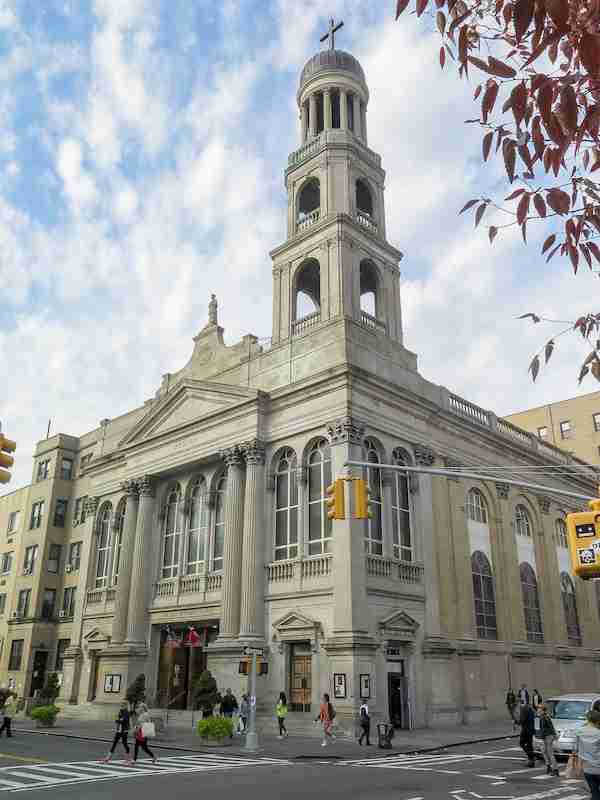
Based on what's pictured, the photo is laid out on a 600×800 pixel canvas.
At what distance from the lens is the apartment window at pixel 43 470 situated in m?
59.1

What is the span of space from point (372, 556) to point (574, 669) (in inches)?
817

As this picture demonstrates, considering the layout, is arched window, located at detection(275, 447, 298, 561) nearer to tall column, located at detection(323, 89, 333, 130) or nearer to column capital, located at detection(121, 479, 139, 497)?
column capital, located at detection(121, 479, 139, 497)

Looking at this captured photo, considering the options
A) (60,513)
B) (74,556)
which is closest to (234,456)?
(74,556)

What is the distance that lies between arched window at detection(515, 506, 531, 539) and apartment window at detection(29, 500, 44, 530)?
36310 millimetres

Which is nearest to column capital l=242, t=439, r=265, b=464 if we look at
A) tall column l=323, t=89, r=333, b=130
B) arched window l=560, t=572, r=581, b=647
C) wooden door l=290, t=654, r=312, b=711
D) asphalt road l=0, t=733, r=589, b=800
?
wooden door l=290, t=654, r=312, b=711

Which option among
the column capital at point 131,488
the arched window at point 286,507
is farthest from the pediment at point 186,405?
the arched window at point 286,507

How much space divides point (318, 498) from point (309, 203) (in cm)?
2087

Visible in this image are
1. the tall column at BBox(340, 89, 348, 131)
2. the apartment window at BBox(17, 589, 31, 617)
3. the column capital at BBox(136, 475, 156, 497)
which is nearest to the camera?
the column capital at BBox(136, 475, 156, 497)

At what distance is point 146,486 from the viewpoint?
42000 mm

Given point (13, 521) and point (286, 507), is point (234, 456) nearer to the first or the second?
point (286, 507)

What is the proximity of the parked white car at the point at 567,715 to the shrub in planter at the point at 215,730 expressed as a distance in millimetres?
10467

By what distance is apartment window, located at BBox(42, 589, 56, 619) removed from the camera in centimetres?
5378

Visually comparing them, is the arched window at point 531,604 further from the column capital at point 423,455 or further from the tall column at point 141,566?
the tall column at point 141,566

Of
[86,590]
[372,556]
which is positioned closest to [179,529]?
[86,590]
